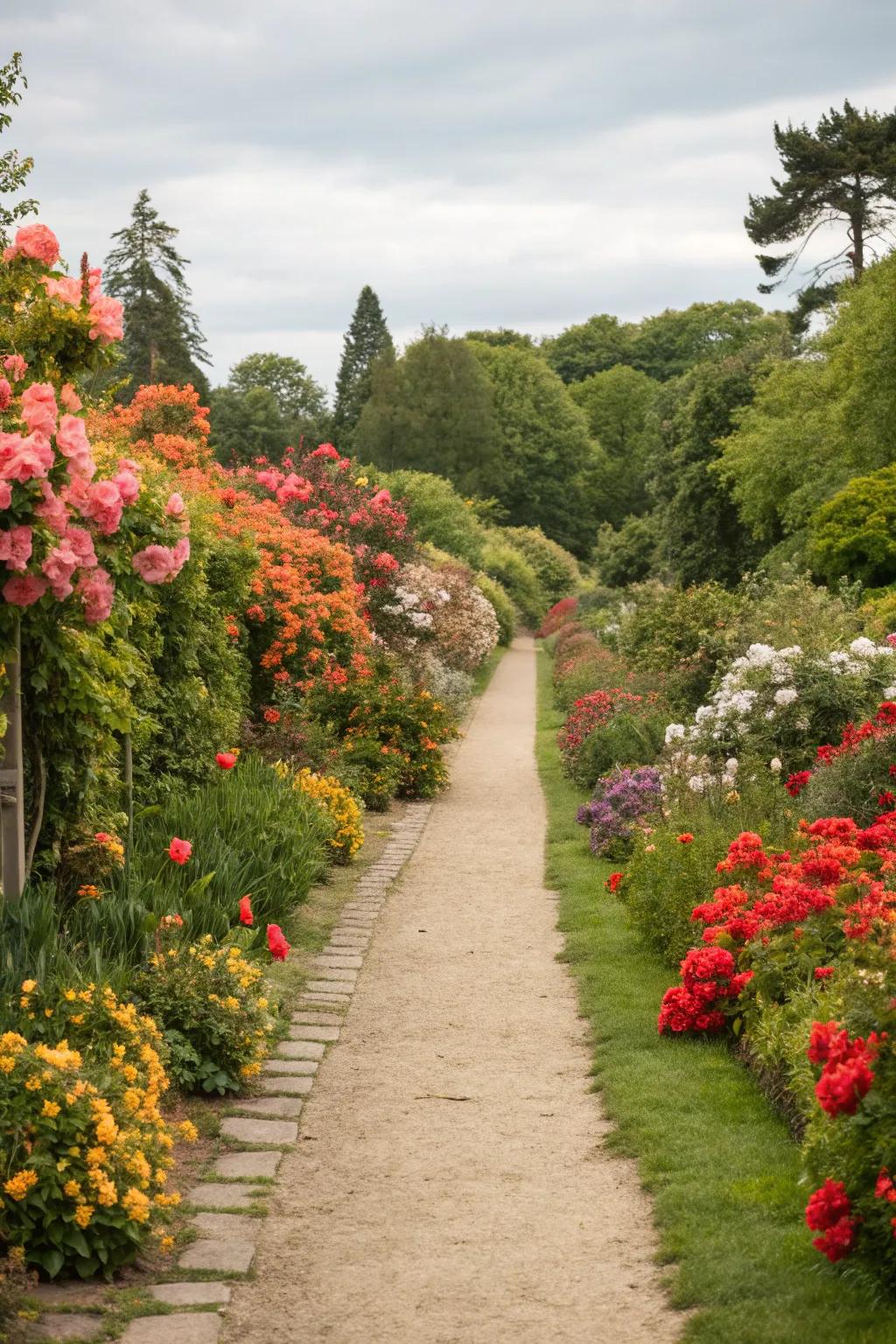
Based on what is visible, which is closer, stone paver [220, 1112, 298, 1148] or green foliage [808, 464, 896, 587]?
stone paver [220, 1112, 298, 1148]

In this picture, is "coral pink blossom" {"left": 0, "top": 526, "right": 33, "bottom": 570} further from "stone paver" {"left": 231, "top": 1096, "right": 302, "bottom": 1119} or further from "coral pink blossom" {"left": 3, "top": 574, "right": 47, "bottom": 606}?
"stone paver" {"left": 231, "top": 1096, "right": 302, "bottom": 1119}

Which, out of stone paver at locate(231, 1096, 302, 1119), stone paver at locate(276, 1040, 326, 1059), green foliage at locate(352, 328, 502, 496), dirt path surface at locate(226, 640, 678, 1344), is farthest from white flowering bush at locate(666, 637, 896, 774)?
green foliage at locate(352, 328, 502, 496)

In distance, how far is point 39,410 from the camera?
4957mm

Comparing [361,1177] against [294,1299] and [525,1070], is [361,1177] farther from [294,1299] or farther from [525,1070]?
[525,1070]

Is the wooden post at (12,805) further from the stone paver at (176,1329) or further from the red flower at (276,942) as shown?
the stone paver at (176,1329)

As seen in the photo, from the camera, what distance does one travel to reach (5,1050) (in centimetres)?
404

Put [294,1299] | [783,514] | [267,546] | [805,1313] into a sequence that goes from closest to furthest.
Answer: [805,1313] → [294,1299] → [267,546] → [783,514]

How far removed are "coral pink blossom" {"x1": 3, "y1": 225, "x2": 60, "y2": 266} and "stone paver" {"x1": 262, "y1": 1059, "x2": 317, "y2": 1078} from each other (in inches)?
149

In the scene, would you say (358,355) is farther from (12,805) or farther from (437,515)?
(12,805)

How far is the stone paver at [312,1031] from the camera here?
626cm

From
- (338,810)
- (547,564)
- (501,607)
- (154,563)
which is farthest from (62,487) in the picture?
(547,564)

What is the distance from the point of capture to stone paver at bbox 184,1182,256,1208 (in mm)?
4426

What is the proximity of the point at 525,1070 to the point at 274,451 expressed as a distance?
57.7 metres

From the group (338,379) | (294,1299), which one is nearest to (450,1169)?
(294,1299)
